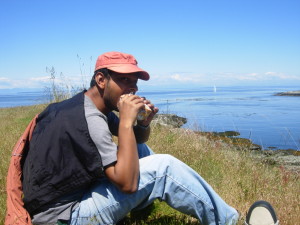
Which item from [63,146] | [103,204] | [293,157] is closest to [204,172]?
[103,204]

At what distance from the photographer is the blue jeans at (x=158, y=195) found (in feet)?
7.01

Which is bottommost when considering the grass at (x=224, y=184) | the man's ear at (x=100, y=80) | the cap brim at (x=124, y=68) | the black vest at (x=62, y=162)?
the grass at (x=224, y=184)

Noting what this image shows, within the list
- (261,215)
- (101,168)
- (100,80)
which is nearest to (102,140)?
(101,168)

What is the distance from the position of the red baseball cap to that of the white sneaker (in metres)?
1.40

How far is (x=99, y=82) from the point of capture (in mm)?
2297

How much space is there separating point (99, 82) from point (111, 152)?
623mm

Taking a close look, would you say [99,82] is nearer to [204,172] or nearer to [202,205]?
[202,205]

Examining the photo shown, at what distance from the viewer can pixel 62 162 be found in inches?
79.3

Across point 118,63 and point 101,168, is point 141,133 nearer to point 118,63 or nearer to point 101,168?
point 118,63

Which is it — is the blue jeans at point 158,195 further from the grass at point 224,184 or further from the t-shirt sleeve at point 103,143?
the grass at point 224,184

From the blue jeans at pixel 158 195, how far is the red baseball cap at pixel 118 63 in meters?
0.71

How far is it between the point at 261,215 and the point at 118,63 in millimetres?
1627

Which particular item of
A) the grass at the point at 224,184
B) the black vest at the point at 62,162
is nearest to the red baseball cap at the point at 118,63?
the black vest at the point at 62,162

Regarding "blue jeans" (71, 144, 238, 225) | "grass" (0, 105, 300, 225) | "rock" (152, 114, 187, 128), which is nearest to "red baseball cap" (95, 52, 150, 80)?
"blue jeans" (71, 144, 238, 225)
